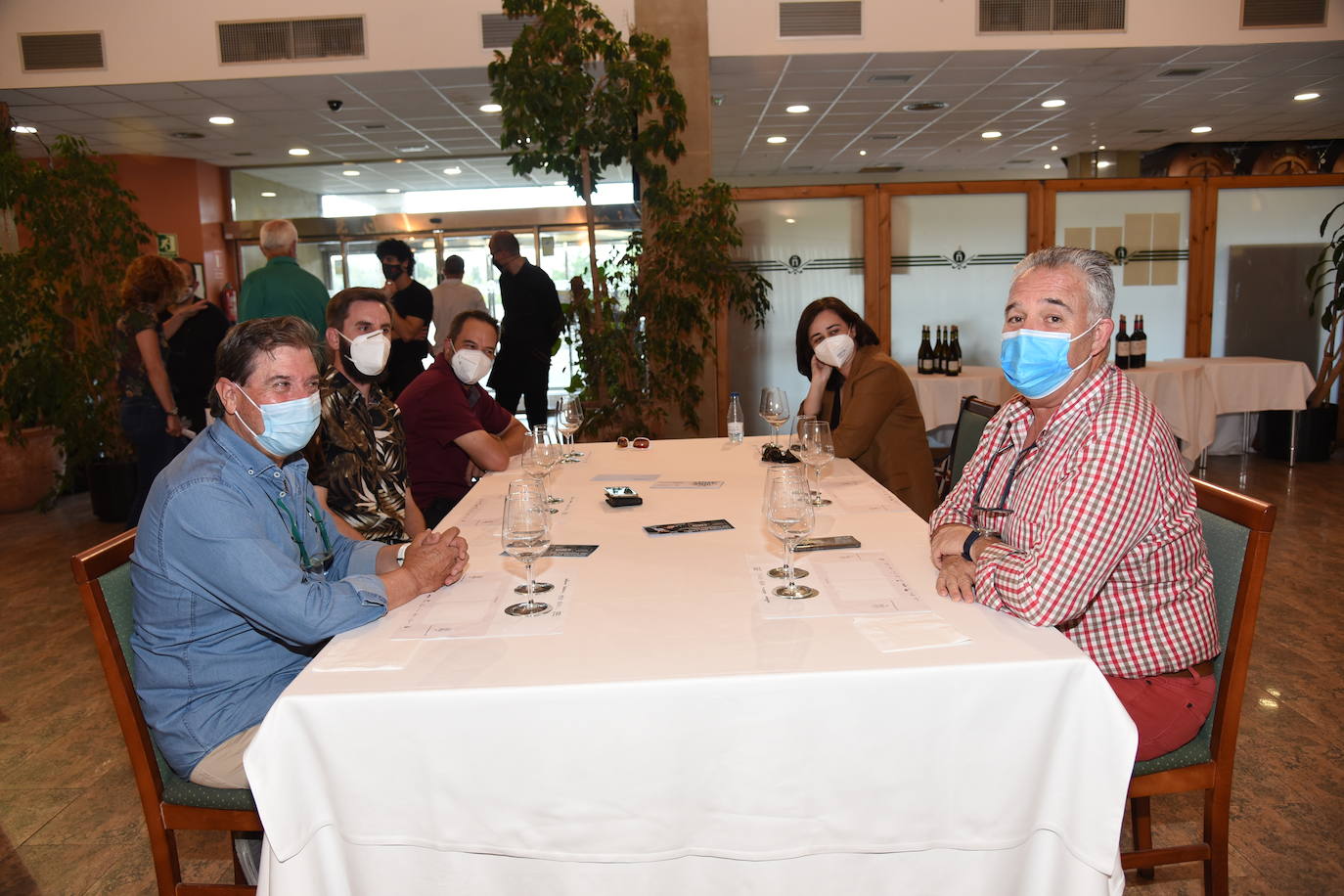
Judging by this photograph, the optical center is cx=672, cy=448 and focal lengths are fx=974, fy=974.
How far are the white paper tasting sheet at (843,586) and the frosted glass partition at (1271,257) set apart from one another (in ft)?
24.2

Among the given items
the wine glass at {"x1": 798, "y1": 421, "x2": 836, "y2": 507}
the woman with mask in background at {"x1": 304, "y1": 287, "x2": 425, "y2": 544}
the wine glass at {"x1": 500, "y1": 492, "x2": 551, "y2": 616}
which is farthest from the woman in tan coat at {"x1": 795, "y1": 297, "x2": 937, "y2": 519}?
the wine glass at {"x1": 500, "y1": 492, "x2": 551, "y2": 616}

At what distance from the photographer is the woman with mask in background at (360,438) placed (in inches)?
110

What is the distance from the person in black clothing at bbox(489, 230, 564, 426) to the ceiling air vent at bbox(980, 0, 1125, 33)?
3572 mm

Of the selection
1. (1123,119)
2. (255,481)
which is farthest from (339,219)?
(255,481)

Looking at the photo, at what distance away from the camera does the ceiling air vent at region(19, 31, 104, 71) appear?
6859 mm

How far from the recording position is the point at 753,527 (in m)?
2.37

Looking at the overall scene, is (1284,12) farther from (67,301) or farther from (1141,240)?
(67,301)

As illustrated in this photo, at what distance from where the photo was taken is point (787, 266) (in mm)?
7672

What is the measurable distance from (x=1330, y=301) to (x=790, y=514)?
7.99 m

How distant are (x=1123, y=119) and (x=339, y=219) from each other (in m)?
8.15

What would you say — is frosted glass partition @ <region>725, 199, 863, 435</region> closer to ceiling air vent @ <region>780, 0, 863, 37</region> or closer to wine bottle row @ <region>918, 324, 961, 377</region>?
wine bottle row @ <region>918, 324, 961, 377</region>

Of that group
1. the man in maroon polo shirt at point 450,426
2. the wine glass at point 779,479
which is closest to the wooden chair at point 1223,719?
the wine glass at point 779,479

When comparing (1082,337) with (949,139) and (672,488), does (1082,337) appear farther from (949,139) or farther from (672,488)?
(949,139)

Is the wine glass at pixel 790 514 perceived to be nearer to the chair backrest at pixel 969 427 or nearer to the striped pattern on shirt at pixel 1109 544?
the striped pattern on shirt at pixel 1109 544
